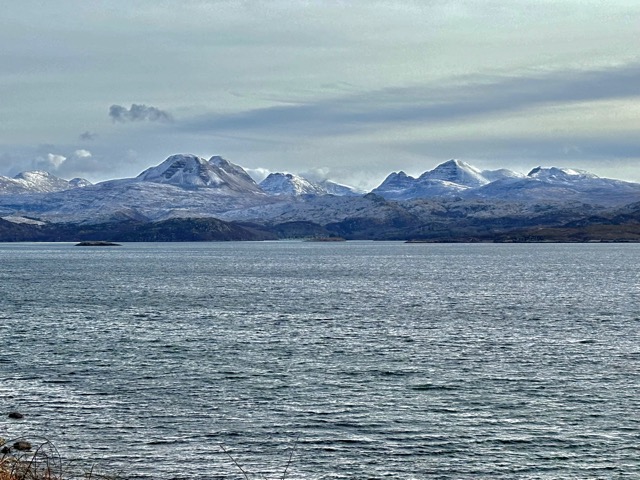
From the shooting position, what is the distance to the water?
40.0 m

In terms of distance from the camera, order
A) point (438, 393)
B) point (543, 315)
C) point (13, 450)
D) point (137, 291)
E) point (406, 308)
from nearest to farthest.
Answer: point (13, 450), point (438, 393), point (543, 315), point (406, 308), point (137, 291)

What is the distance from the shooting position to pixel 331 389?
2160 inches

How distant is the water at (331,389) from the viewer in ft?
131

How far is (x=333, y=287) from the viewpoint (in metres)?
155

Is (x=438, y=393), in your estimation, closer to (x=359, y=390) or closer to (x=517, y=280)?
(x=359, y=390)

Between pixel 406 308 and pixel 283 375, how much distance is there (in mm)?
54171

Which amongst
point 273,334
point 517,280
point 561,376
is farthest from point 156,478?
point 517,280

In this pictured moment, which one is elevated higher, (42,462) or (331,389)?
(331,389)

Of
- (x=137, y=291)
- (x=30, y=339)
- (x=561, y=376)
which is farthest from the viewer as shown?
(x=137, y=291)

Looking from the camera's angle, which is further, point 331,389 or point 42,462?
point 331,389

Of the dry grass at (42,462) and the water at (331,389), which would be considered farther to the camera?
the water at (331,389)

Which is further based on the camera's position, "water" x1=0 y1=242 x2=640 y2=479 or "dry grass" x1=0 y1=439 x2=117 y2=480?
"water" x1=0 y1=242 x2=640 y2=479

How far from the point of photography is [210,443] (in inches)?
1668

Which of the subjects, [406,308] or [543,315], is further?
[406,308]
